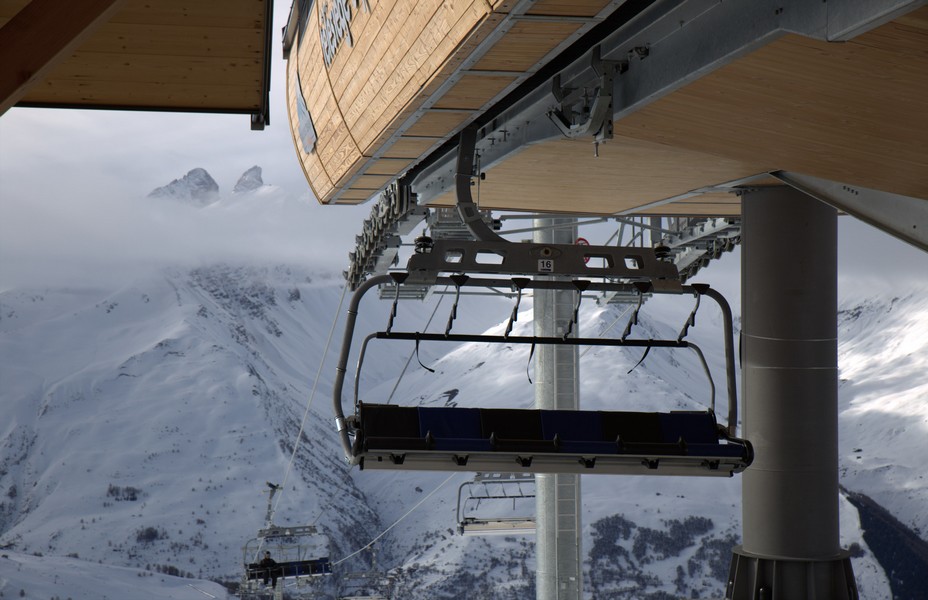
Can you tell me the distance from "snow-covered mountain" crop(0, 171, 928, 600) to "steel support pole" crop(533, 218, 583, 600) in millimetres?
35471

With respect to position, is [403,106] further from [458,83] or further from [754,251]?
[754,251]

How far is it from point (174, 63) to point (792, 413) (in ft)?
12.5

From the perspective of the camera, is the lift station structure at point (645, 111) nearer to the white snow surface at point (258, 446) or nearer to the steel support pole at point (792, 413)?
the steel support pole at point (792, 413)

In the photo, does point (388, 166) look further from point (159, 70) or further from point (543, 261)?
point (159, 70)

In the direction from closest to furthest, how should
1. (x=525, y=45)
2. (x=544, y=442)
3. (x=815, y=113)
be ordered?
(x=525, y=45)
(x=815, y=113)
(x=544, y=442)

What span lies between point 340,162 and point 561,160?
1.44 m

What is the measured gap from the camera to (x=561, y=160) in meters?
6.82

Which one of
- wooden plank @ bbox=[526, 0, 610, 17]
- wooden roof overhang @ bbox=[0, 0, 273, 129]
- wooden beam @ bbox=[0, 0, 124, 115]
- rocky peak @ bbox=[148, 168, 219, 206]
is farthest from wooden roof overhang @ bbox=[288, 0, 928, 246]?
rocky peak @ bbox=[148, 168, 219, 206]

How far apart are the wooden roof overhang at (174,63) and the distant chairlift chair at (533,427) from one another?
1.09 meters

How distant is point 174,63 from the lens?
4938 millimetres

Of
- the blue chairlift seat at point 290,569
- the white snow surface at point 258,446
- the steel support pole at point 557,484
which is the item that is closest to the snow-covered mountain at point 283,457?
the white snow surface at point 258,446

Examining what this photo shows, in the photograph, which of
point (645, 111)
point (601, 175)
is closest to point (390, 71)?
point (645, 111)

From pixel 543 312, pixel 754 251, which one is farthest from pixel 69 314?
pixel 754 251

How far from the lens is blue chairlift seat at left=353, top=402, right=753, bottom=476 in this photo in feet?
16.8
